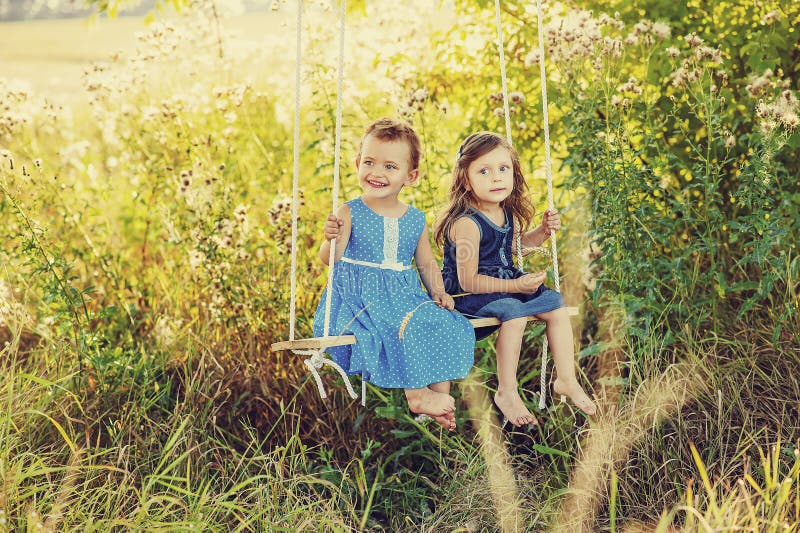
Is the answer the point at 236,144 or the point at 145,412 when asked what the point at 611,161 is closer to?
the point at 145,412

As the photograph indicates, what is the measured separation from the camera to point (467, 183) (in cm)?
342

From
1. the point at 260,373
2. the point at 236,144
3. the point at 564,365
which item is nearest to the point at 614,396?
the point at 564,365

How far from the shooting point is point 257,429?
424cm

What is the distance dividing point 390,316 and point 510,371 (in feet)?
1.56

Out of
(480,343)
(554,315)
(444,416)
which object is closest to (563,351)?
(554,315)

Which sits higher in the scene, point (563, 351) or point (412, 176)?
point (412, 176)

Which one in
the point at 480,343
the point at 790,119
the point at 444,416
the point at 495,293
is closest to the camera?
the point at 444,416

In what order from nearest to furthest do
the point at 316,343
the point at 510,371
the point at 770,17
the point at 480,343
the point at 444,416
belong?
the point at 316,343 < the point at 444,416 < the point at 510,371 < the point at 770,17 < the point at 480,343

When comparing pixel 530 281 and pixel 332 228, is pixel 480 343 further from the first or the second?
pixel 332 228

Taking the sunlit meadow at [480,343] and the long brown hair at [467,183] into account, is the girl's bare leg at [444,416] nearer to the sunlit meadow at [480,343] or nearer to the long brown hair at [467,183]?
the sunlit meadow at [480,343]

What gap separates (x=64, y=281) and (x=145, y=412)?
2.38ft

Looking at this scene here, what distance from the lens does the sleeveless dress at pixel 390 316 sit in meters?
3.11

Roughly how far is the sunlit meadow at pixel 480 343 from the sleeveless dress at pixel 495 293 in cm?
69

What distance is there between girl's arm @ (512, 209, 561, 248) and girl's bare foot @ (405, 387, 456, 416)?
75 centimetres
